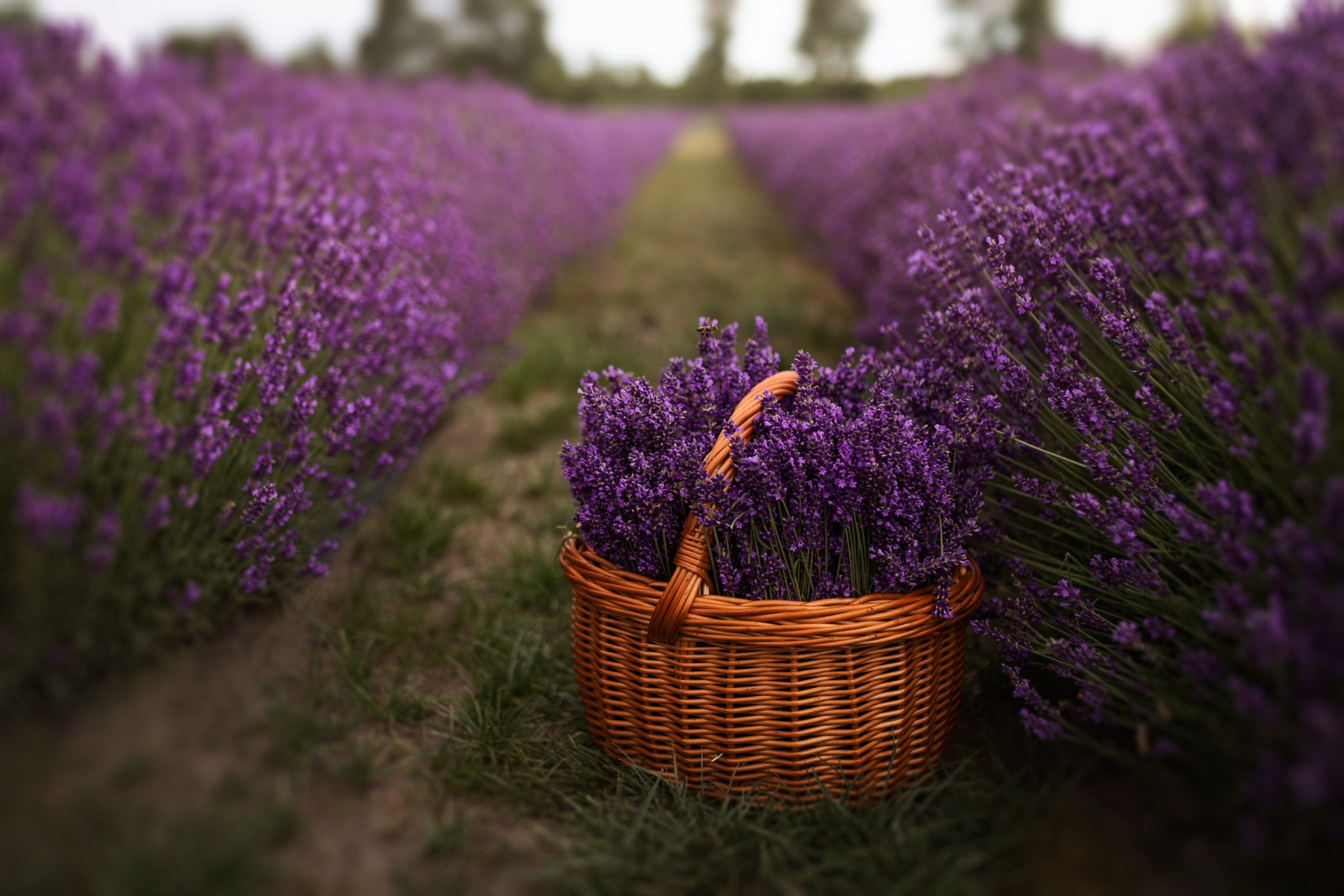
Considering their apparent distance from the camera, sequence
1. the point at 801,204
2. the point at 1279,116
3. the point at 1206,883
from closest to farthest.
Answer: the point at 1206,883 → the point at 1279,116 → the point at 801,204

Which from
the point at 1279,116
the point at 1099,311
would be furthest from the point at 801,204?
the point at 1099,311

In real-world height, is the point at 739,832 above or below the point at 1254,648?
below

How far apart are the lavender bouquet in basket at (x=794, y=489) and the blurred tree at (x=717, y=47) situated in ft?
203

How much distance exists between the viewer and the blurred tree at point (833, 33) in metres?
49.5

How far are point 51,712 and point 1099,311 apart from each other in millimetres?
1792

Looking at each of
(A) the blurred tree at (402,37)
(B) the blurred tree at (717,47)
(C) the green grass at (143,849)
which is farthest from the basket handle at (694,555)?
(B) the blurred tree at (717,47)

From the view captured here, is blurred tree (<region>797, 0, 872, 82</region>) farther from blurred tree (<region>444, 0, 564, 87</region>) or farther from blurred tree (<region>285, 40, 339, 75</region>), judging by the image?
blurred tree (<region>285, 40, 339, 75</region>)

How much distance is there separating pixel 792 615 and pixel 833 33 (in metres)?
55.7

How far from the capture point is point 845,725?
153 centimetres

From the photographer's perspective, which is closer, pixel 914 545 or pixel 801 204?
pixel 914 545

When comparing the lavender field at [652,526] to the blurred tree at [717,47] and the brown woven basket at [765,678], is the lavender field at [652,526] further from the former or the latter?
the blurred tree at [717,47]

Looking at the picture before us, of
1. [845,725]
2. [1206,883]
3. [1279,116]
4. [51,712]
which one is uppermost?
[1279,116]

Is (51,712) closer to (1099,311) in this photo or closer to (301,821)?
(301,821)

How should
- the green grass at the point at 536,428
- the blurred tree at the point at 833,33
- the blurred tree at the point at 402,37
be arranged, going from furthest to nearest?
1. the blurred tree at the point at 833,33
2. the blurred tree at the point at 402,37
3. the green grass at the point at 536,428
